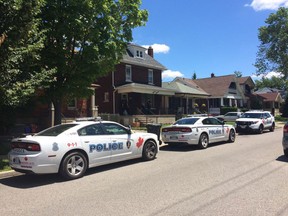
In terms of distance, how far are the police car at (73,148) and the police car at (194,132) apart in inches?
134

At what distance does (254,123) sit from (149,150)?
508 inches

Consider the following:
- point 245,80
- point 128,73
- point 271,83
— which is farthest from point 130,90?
point 271,83

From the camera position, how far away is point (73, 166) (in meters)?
8.53

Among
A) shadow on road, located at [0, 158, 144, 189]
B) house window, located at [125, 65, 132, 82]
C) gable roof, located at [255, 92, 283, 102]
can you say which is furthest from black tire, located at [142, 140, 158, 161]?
gable roof, located at [255, 92, 283, 102]

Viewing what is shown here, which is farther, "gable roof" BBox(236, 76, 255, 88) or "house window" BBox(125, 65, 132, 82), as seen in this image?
"gable roof" BBox(236, 76, 255, 88)

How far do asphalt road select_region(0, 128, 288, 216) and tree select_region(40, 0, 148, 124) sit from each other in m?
4.41

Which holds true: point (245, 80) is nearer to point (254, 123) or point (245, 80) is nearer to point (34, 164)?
point (254, 123)

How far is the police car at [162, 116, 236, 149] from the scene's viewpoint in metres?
13.5

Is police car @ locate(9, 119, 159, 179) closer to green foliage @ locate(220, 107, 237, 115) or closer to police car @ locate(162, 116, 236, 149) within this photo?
police car @ locate(162, 116, 236, 149)

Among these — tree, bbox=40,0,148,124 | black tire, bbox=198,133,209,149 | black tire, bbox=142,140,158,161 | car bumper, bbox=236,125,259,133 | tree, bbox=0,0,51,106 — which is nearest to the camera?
tree, bbox=0,0,51,106

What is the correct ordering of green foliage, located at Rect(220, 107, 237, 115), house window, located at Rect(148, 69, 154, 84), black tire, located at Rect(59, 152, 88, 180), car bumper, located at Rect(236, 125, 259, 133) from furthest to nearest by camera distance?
1. green foliage, located at Rect(220, 107, 237, 115)
2. house window, located at Rect(148, 69, 154, 84)
3. car bumper, located at Rect(236, 125, 259, 133)
4. black tire, located at Rect(59, 152, 88, 180)

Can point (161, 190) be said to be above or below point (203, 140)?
below

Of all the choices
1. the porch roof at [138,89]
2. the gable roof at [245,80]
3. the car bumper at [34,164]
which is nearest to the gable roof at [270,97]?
the gable roof at [245,80]

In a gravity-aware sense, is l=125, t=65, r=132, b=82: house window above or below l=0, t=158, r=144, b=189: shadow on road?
above
